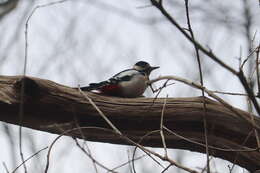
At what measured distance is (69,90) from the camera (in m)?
3.27

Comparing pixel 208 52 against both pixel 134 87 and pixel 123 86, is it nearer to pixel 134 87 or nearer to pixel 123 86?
pixel 123 86

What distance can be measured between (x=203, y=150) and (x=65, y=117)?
0.99 meters

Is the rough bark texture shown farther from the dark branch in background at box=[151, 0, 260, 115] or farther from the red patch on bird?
the dark branch in background at box=[151, 0, 260, 115]

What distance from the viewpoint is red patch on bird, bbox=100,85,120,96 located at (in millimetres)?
3729

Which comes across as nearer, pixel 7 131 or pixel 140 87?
pixel 140 87

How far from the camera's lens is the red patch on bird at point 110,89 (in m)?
3.73

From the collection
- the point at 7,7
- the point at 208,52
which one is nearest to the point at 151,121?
the point at 208,52

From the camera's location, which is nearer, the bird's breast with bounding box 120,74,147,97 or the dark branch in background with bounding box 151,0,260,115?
the dark branch in background with bounding box 151,0,260,115

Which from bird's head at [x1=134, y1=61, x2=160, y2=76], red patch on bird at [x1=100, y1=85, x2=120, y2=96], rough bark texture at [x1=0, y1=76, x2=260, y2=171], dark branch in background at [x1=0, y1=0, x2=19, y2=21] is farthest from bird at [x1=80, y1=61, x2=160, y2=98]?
dark branch in background at [x1=0, y1=0, x2=19, y2=21]

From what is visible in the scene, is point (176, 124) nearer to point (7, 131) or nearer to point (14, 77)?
point (14, 77)

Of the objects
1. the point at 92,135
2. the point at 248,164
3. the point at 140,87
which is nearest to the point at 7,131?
the point at 140,87

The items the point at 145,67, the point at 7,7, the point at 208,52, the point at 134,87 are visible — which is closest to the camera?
the point at 208,52

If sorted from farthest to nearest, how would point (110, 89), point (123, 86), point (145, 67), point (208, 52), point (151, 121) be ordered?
1. point (145, 67)
2. point (123, 86)
3. point (110, 89)
4. point (151, 121)
5. point (208, 52)

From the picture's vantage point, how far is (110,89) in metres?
3.78
